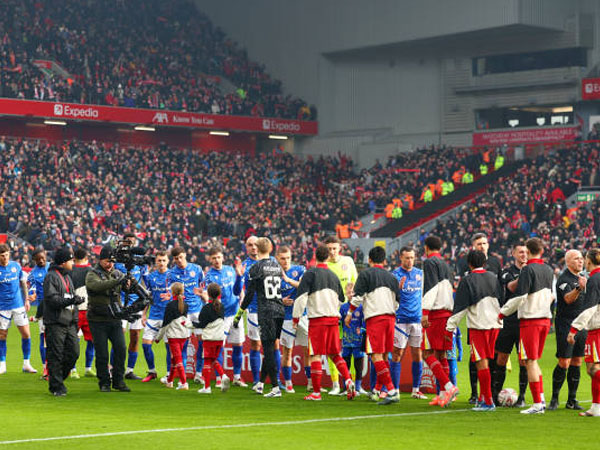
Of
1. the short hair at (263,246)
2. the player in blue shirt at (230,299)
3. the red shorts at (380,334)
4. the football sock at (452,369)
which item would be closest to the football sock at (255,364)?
the player in blue shirt at (230,299)

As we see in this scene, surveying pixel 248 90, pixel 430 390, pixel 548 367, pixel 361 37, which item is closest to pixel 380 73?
pixel 361 37

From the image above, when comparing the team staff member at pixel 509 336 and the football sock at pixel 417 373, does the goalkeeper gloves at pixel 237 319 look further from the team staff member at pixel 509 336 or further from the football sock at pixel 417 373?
the team staff member at pixel 509 336

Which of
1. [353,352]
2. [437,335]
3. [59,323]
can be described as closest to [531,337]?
[437,335]

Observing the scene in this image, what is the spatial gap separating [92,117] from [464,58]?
19147mm

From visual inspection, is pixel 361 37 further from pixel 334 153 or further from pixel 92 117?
pixel 92 117

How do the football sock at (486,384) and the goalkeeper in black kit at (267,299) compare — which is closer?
the football sock at (486,384)

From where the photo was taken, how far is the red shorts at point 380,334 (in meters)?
13.0

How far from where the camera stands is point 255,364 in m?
14.9

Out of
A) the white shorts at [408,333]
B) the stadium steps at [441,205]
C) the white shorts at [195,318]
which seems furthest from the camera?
the stadium steps at [441,205]

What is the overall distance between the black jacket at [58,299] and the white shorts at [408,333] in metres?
4.46

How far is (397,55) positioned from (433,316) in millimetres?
43389

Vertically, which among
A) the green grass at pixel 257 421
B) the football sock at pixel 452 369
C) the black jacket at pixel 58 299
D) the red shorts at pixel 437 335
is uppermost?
the black jacket at pixel 58 299

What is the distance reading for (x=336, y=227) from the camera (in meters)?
47.0

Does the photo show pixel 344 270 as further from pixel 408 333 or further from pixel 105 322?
pixel 105 322
